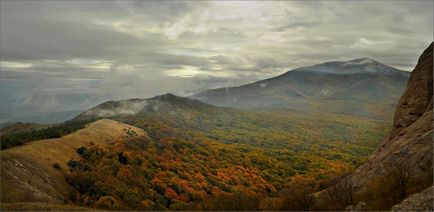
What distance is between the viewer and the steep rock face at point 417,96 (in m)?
51.3

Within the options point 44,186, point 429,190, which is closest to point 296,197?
point 429,190

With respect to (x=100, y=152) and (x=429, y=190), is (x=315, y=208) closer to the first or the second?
(x=429, y=190)

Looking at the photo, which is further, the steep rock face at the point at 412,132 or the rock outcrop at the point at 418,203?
the steep rock face at the point at 412,132

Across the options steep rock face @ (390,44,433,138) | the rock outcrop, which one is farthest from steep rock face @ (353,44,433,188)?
the rock outcrop

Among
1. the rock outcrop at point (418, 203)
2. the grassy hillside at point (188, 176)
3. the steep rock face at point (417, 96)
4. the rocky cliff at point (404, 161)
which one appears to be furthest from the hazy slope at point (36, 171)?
the steep rock face at point (417, 96)

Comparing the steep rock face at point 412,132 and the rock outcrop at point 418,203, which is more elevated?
the steep rock face at point 412,132

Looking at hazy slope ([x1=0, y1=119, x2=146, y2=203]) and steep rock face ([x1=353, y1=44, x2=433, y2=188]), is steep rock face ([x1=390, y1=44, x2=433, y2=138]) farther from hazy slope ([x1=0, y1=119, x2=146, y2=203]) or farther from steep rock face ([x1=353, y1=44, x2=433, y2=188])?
hazy slope ([x1=0, y1=119, x2=146, y2=203])

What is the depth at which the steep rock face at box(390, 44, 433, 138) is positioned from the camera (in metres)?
51.3

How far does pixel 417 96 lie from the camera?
173 feet

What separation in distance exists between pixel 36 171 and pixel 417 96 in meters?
56.1

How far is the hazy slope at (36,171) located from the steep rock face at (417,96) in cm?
4870

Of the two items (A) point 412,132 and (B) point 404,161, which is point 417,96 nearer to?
(A) point 412,132

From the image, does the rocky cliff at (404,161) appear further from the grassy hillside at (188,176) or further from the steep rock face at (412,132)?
the grassy hillside at (188,176)

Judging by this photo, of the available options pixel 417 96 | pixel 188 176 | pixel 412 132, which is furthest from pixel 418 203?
pixel 188 176
